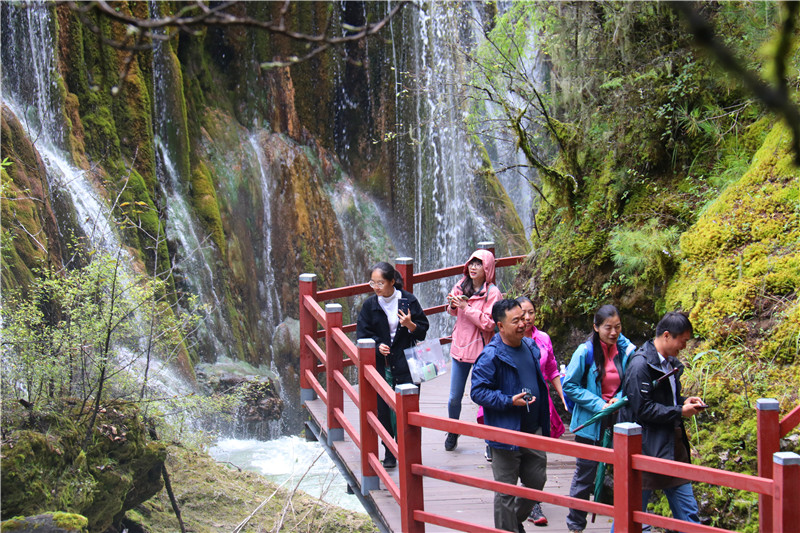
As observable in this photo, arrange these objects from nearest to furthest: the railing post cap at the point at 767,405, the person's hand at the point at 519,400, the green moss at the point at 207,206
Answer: the railing post cap at the point at 767,405, the person's hand at the point at 519,400, the green moss at the point at 207,206

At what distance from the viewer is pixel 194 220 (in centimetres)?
1425

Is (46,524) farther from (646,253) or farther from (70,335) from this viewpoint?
(646,253)

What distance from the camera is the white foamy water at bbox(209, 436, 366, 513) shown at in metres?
11.6

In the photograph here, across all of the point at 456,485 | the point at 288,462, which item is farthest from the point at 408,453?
the point at 288,462

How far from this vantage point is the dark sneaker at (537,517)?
16.2 feet

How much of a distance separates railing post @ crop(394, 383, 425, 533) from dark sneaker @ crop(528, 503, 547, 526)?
902mm

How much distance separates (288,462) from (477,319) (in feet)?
25.3

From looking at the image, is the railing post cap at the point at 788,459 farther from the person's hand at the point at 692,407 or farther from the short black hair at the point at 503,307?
the short black hair at the point at 503,307

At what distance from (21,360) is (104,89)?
6950 millimetres

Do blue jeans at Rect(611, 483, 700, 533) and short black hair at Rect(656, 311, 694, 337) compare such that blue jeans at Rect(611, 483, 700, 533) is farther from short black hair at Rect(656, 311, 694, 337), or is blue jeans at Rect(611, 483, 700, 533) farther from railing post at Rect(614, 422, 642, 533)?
short black hair at Rect(656, 311, 694, 337)

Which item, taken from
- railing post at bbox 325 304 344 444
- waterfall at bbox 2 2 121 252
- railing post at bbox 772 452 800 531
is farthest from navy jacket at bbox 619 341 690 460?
waterfall at bbox 2 2 121 252

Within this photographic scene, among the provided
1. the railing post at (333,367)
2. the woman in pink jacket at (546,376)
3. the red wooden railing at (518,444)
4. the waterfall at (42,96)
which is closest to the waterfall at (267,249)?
the waterfall at (42,96)

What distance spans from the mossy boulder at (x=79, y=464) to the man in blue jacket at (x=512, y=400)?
4.70 m

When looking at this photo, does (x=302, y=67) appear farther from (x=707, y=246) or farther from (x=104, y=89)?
(x=707, y=246)
